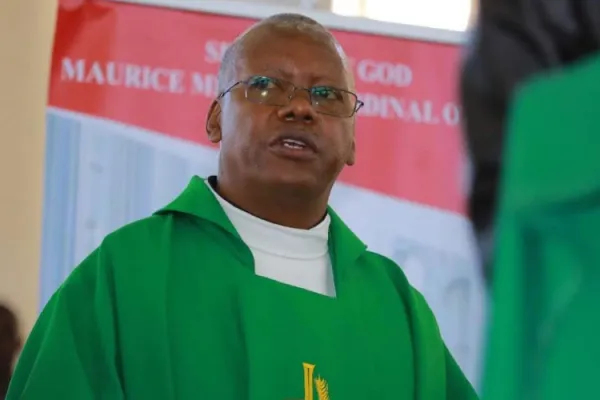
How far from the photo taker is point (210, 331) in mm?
1475

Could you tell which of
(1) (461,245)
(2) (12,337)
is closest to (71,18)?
(2) (12,337)

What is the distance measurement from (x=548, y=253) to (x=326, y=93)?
1129 mm

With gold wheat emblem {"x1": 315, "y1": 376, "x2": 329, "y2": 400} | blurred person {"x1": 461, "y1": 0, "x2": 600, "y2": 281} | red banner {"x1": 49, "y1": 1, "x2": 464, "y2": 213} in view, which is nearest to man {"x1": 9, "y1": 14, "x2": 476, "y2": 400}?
gold wheat emblem {"x1": 315, "y1": 376, "x2": 329, "y2": 400}

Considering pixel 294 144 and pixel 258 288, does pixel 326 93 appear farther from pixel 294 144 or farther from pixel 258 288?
pixel 258 288

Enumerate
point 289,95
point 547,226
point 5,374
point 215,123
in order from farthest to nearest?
point 5,374
point 215,123
point 289,95
point 547,226

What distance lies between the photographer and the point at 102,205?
2389 millimetres

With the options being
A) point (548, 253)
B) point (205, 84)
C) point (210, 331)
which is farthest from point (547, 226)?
point (205, 84)

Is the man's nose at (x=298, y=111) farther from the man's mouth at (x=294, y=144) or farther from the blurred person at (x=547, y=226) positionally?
the blurred person at (x=547, y=226)

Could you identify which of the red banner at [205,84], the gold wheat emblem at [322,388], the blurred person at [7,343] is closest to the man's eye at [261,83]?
the gold wheat emblem at [322,388]

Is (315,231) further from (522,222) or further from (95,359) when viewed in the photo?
(522,222)

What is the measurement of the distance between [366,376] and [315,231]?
0.94 ft

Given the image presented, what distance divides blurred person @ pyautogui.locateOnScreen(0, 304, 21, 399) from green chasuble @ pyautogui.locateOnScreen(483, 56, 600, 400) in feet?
6.55

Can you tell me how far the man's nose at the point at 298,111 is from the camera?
5.15 feet

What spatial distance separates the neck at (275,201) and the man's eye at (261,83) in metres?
0.17
